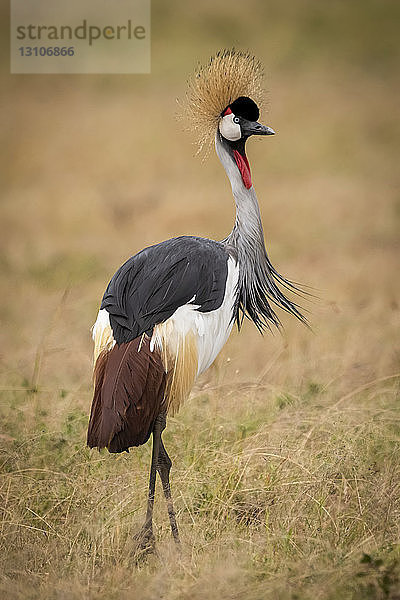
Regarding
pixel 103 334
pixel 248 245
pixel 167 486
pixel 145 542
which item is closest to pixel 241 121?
pixel 248 245

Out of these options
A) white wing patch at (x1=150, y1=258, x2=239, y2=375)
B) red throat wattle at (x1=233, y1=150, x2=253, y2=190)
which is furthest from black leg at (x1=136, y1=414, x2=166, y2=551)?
red throat wattle at (x1=233, y1=150, x2=253, y2=190)

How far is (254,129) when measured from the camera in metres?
2.92

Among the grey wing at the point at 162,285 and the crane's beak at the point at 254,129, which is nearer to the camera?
the grey wing at the point at 162,285

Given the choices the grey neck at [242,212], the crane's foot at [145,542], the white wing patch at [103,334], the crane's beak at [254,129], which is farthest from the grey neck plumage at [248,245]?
the crane's foot at [145,542]

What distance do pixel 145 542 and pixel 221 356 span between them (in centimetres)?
148

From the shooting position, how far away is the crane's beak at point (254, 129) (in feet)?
9.54

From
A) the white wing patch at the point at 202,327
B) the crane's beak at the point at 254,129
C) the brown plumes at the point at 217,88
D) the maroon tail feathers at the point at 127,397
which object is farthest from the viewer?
the brown plumes at the point at 217,88

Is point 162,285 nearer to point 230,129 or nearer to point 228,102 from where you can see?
point 230,129

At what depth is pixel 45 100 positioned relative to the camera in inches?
445

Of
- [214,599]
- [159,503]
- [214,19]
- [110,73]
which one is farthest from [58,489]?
[214,19]

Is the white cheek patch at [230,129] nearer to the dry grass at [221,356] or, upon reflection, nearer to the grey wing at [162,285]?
the grey wing at [162,285]

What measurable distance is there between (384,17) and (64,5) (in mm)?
5073

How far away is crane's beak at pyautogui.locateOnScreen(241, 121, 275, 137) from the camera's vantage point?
2908 mm

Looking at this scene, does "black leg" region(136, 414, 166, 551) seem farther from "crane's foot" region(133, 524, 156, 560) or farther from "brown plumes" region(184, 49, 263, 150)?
"brown plumes" region(184, 49, 263, 150)
